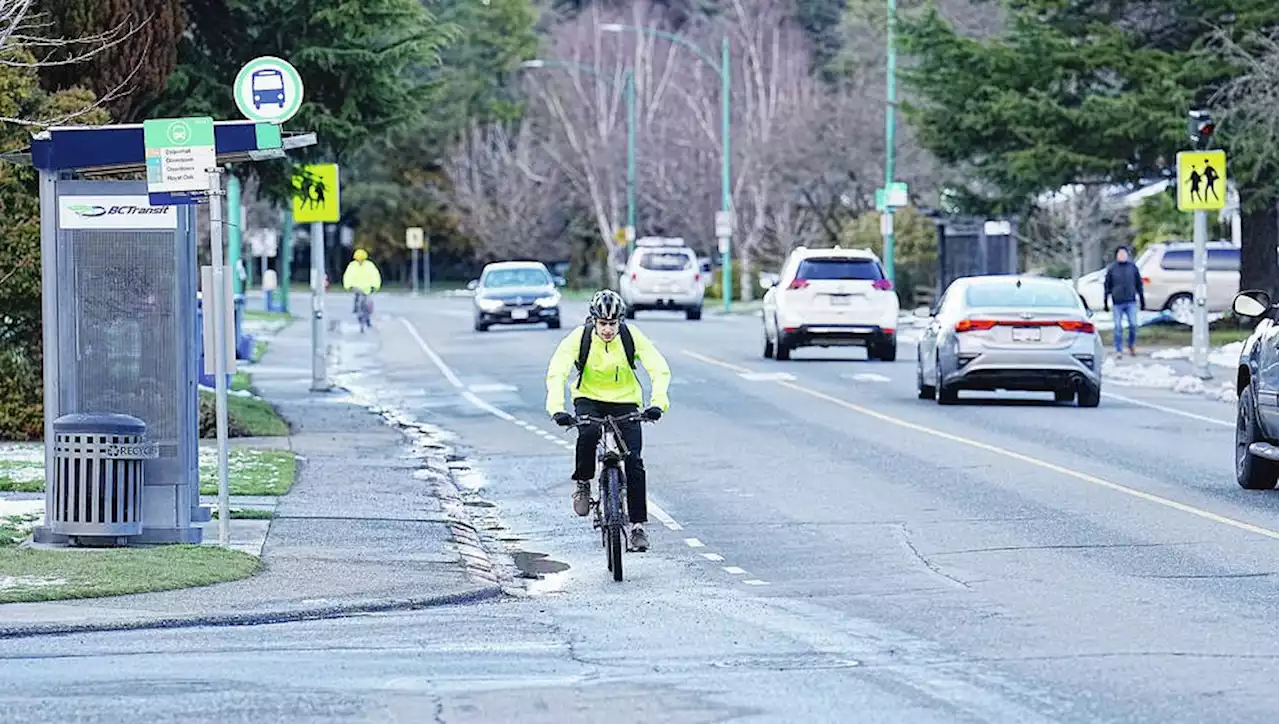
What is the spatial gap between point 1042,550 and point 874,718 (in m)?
6.15

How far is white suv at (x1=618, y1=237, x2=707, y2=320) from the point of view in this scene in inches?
2264

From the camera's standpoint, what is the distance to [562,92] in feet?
302

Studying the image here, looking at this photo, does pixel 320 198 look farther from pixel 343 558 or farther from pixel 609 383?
pixel 609 383

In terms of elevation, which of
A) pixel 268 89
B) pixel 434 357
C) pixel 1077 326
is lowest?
pixel 434 357

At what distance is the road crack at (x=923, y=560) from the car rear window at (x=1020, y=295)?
40.3 ft

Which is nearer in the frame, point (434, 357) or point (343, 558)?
point (343, 558)

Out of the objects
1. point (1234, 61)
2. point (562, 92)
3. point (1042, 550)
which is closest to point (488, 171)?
point (562, 92)

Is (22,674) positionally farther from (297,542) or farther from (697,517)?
(697,517)

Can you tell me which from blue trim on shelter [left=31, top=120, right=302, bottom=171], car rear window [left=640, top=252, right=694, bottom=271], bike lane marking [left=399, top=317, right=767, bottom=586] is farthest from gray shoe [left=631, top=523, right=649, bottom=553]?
car rear window [left=640, top=252, right=694, bottom=271]

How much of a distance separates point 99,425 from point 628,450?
323 centimetres

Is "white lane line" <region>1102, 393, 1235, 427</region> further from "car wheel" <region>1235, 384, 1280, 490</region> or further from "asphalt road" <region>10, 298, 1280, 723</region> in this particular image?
"car wheel" <region>1235, 384, 1280, 490</region>

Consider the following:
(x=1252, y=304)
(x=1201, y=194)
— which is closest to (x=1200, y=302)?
(x=1201, y=194)

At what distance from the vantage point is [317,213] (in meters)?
29.7

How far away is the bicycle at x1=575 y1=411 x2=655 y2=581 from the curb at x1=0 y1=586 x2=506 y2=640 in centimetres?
70
